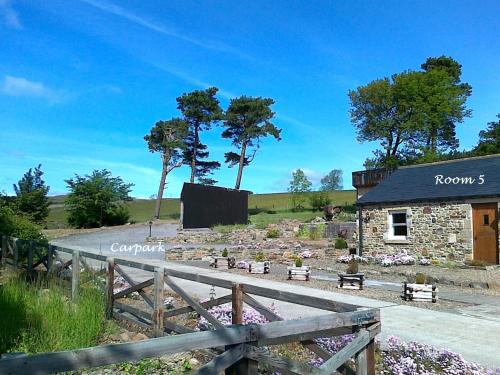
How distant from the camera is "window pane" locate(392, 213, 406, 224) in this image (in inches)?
803

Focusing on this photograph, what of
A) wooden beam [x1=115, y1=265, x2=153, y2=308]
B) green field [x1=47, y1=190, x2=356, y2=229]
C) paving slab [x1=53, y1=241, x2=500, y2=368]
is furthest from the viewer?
green field [x1=47, y1=190, x2=356, y2=229]

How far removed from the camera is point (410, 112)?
4438cm

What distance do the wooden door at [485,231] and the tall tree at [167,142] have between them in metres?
34.0

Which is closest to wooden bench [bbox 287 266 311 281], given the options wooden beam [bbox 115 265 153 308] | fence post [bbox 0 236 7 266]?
wooden beam [bbox 115 265 153 308]

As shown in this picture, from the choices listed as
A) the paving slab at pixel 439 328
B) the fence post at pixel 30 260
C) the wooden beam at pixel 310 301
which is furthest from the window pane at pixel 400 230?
the wooden beam at pixel 310 301

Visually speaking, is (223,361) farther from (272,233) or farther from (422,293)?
(272,233)

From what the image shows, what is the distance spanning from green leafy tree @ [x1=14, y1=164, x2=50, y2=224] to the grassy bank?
93.6 feet

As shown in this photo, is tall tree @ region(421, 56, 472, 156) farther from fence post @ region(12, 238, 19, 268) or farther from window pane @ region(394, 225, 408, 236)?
fence post @ region(12, 238, 19, 268)

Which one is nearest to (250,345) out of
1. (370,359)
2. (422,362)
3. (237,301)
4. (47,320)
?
(370,359)

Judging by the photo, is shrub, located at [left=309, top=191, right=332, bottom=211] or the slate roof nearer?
the slate roof

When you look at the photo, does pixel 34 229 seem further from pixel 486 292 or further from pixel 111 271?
pixel 486 292

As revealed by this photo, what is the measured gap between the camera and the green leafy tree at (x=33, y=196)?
3553 cm

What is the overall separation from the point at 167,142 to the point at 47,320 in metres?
41.2

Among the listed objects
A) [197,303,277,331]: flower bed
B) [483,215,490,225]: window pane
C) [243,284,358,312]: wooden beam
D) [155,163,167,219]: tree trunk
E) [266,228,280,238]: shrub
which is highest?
[155,163,167,219]: tree trunk
